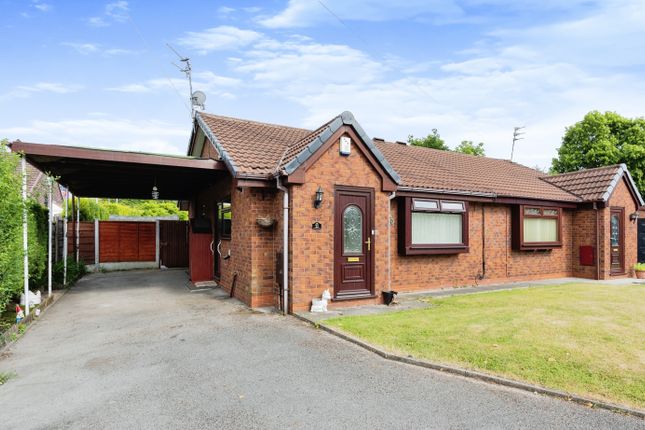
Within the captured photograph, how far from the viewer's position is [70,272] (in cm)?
1198

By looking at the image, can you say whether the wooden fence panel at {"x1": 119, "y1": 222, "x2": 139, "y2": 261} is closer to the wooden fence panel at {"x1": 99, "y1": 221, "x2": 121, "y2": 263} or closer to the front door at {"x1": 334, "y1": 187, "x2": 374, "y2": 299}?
the wooden fence panel at {"x1": 99, "y1": 221, "x2": 121, "y2": 263}

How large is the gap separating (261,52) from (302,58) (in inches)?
46.1

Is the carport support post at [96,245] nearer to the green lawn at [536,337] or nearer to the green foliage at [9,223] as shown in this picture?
the green foliage at [9,223]

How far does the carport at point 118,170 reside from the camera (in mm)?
7211

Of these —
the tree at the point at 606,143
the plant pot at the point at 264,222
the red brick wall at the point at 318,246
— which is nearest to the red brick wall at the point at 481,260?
the red brick wall at the point at 318,246

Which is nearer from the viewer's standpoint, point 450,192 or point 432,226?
point 432,226

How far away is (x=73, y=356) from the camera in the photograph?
516cm

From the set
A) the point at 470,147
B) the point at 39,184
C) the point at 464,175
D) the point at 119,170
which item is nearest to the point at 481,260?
the point at 464,175

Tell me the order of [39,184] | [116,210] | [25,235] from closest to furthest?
[25,235] → [39,184] → [116,210]

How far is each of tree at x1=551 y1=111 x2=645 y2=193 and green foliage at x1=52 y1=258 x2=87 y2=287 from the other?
2932 cm

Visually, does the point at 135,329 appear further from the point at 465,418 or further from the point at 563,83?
the point at 563,83

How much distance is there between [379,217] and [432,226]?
8.60 feet

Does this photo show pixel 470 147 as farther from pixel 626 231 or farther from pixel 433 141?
pixel 626 231

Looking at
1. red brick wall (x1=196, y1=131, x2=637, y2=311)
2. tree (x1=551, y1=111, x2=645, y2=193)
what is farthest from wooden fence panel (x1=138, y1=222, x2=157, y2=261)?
tree (x1=551, y1=111, x2=645, y2=193)
